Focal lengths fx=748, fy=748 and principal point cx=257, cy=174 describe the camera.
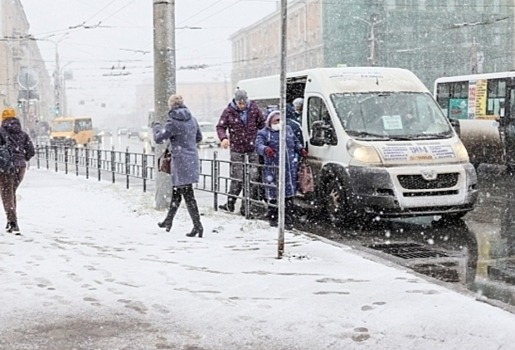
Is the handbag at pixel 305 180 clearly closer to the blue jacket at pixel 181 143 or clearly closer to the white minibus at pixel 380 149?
the white minibus at pixel 380 149

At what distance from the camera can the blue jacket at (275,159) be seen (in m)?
9.87

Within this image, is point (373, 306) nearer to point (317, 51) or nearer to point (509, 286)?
point (509, 286)

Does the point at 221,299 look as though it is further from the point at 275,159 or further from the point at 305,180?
the point at 275,159

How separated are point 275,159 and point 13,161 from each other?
342 centimetres

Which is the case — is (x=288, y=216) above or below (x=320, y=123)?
below

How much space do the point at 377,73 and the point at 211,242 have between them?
430cm

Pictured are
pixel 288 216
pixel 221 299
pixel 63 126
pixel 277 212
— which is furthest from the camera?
pixel 63 126

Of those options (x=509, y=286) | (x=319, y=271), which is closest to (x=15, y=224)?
(x=319, y=271)

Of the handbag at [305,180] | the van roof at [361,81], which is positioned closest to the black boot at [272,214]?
the handbag at [305,180]

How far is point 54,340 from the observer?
4879 mm

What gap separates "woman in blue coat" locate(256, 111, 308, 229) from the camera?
9.85 meters

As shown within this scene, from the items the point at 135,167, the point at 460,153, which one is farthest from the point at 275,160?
the point at 135,167

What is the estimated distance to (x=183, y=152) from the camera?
910 centimetres

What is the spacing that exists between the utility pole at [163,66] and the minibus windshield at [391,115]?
263 centimetres
